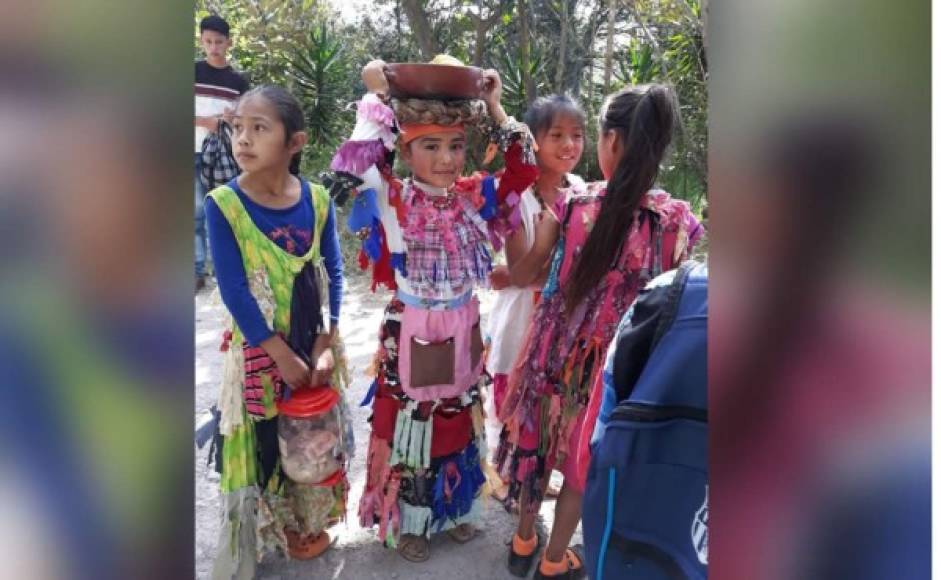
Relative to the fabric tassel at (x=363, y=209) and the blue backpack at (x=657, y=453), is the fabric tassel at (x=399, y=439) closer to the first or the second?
the fabric tassel at (x=363, y=209)

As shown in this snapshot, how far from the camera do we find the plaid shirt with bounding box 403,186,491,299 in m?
2.29

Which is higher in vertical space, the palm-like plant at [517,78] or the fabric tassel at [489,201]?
the palm-like plant at [517,78]

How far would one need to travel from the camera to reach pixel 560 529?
7.49 ft

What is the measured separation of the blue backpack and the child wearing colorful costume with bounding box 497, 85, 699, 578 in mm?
806

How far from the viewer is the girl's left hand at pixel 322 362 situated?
2.23 metres

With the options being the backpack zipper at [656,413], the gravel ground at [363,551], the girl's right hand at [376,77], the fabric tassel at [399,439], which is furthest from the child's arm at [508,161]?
the backpack zipper at [656,413]

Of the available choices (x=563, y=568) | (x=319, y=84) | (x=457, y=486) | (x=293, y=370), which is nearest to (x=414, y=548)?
(x=457, y=486)

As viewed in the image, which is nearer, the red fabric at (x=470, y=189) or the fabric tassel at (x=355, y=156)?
the fabric tassel at (x=355, y=156)

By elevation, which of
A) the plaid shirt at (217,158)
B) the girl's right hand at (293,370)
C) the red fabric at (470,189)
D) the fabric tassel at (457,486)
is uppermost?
the plaid shirt at (217,158)

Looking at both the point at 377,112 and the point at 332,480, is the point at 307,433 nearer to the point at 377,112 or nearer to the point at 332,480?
the point at 332,480

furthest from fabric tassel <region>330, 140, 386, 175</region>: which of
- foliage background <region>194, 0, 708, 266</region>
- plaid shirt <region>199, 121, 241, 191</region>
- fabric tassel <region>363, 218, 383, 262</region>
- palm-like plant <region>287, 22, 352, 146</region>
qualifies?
palm-like plant <region>287, 22, 352, 146</region>

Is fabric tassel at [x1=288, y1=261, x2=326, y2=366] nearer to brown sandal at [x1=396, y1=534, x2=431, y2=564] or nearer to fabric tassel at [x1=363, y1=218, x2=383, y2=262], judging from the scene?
fabric tassel at [x1=363, y1=218, x2=383, y2=262]

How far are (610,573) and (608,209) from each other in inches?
45.6
